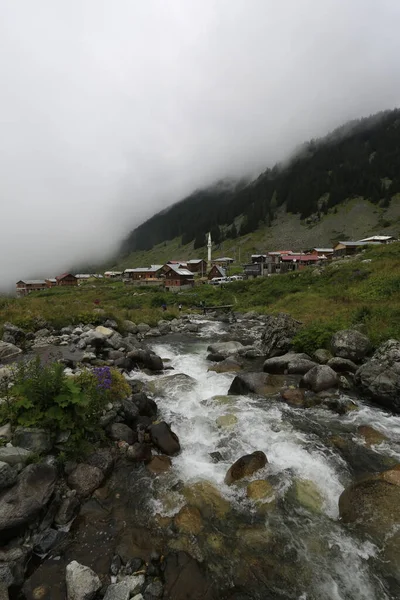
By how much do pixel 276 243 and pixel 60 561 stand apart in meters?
145

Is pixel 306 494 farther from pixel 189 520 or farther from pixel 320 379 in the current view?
pixel 320 379

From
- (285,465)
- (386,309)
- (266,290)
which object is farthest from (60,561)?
(266,290)

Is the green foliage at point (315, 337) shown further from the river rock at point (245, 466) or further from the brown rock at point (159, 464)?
the brown rock at point (159, 464)

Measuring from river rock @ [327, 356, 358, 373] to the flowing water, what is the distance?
360 cm

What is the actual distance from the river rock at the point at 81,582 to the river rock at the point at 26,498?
1.49 m

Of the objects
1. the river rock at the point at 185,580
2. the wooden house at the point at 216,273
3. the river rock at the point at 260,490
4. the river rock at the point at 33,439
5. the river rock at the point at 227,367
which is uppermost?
the river rock at the point at 33,439

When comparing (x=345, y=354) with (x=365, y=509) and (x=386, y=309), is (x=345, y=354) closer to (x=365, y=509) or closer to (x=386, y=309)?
(x=386, y=309)

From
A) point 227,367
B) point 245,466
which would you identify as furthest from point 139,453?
point 227,367

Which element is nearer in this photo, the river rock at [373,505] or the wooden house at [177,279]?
the river rock at [373,505]

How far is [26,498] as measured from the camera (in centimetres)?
638

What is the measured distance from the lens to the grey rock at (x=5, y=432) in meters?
7.79

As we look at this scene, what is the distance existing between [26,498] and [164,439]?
15.0 ft

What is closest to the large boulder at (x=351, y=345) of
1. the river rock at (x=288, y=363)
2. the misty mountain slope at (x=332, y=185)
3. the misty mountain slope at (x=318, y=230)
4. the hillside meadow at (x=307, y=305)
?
the hillside meadow at (x=307, y=305)

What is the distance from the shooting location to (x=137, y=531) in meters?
6.70
